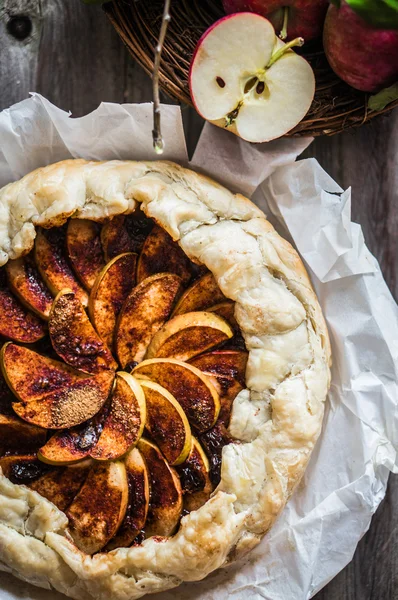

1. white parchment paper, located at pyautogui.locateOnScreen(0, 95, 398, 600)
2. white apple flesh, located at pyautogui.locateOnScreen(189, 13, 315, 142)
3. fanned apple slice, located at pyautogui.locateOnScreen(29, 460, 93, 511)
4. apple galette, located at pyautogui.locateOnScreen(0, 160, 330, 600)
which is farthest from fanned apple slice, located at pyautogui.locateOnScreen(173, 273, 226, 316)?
fanned apple slice, located at pyautogui.locateOnScreen(29, 460, 93, 511)

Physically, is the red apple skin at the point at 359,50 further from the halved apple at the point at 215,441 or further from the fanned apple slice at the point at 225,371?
the halved apple at the point at 215,441

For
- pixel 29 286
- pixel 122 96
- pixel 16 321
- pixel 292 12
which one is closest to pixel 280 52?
pixel 292 12

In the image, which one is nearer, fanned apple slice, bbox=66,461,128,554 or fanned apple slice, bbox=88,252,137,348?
fanned apple slice, bbox=66,461,128,554

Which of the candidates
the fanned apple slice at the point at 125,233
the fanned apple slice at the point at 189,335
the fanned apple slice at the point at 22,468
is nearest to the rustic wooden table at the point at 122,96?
the fanned apple slice at the point at 125,233

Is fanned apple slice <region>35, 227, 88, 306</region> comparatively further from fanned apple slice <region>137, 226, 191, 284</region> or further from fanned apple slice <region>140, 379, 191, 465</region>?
fanned apple slice <region>140, 379, 191, 465</region>

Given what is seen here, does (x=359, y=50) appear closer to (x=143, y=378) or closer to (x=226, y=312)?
(x=226, y=312)

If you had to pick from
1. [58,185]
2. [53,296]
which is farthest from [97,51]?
[53,296]

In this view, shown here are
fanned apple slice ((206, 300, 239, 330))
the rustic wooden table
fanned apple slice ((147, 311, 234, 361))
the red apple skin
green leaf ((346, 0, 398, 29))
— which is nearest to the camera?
green leaf ((346, 0, 398, 29))

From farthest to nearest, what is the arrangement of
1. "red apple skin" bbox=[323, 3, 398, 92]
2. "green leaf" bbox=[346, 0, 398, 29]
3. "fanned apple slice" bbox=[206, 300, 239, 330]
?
"fanned apple slice" bbox=[206, 300, 239, 330], "red apple skin" bbox=[323, 3, 398, 92], "green leaf" bbox=[346, 0, 398, 29]
